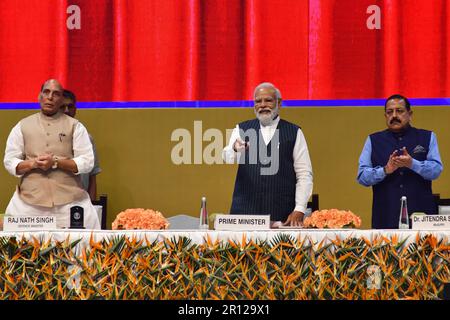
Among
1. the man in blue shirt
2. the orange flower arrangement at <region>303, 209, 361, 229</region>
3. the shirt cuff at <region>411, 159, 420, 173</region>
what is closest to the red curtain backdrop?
the man in blue shirt

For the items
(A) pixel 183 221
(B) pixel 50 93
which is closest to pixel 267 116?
(B) pixel 50 93

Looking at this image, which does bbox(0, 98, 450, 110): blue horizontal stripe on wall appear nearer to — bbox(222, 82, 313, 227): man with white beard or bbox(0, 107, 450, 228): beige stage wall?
bbox(0, 107, 450, 228): beige stage wall

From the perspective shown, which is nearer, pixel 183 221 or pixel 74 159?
pixel 74 159

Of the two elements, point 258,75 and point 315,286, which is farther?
point 258,75

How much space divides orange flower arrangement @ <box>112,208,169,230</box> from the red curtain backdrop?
80.8 inches

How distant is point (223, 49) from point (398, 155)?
1579 mm

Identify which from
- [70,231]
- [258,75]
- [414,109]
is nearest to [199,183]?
[258,75]

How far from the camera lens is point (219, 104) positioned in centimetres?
484

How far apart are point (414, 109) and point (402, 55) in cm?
36

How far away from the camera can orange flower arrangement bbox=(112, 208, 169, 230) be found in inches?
112

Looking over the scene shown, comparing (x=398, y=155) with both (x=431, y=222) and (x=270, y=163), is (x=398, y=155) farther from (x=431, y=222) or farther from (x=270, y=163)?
(x=431, y=222)

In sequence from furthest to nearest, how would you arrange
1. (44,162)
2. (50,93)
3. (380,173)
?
(380,173)
(50,93)
(44,162)
